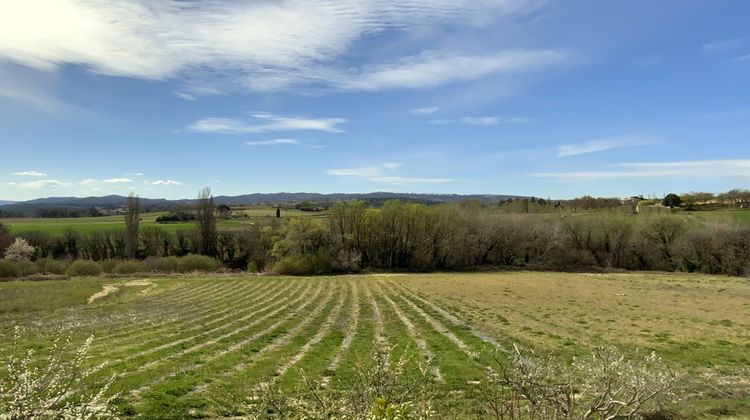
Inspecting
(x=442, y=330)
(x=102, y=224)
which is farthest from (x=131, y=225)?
(x=442, y=330)

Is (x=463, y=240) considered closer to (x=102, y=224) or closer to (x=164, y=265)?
(x=164, y=265)

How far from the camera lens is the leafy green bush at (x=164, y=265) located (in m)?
59.7

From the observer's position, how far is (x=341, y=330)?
66.6ft

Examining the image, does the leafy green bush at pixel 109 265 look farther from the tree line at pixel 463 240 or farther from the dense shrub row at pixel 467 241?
the tree line at pixel 463 240

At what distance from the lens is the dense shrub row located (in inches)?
2510

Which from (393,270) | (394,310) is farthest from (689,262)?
(394,310)

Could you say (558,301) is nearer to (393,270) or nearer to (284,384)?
→ (284,384)

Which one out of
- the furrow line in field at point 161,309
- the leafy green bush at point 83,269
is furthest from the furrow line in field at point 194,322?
the leafy green bush at point 83,269

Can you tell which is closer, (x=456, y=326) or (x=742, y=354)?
(x=742, y=354)

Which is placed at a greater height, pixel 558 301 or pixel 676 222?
pixel 676 222

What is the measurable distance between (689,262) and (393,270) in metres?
42.9

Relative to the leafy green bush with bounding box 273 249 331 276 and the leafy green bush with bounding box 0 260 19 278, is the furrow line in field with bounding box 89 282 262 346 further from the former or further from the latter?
the leafy green bush with bounding box 0 260 19 278

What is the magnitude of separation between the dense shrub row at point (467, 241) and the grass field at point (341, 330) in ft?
82.0

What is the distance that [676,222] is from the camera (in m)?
65.2
